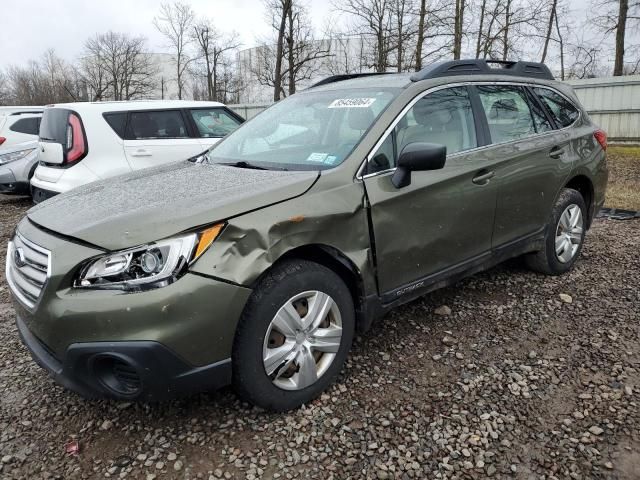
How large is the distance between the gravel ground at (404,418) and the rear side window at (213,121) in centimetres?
440

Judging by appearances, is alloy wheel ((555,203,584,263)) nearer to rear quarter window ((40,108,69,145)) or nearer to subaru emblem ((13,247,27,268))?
subaru emblem ((13,247,27,268))

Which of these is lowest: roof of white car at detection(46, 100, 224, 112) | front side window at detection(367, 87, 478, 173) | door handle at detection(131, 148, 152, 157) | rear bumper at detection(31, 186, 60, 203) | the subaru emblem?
rear bumper at detection(31, 186, 60, 203)

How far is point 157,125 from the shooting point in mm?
6844

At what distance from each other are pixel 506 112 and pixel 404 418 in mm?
2420

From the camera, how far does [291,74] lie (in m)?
20.5

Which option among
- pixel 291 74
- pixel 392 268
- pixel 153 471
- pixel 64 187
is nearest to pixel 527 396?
pixel 392 268

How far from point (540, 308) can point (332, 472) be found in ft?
7.52

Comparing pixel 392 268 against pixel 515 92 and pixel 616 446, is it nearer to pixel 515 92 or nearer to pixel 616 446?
pixel 616 446

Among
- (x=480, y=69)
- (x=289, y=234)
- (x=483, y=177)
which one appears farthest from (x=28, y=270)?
(x=480, y=69)

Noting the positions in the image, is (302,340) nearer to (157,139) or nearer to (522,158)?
(522,158)

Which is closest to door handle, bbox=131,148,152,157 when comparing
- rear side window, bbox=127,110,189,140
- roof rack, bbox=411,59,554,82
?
rear side window, bbox=127,110,189,140

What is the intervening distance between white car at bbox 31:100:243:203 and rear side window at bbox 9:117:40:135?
392 centimetres

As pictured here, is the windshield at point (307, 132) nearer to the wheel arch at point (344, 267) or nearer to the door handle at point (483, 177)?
the wheel arch at point (344, 267)

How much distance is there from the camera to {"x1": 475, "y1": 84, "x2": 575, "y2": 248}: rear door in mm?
3531
